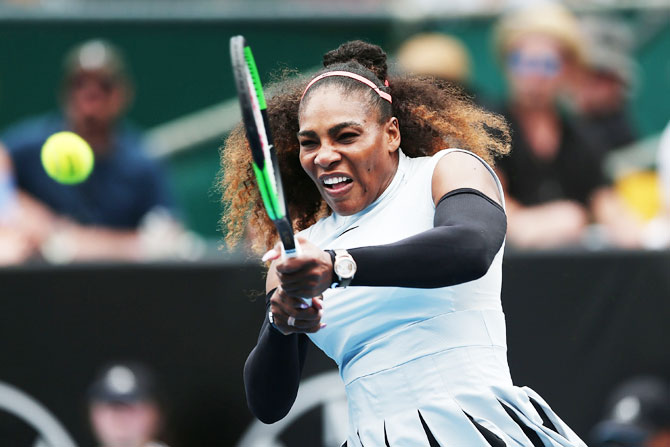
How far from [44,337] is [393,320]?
107 inches

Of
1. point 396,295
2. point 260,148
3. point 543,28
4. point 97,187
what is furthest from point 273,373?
point 543,28

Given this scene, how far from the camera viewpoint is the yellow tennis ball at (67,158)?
6199 mm

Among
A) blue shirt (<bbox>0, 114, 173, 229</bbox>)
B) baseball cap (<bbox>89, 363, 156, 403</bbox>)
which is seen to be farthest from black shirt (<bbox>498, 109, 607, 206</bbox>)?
baseball cap (<bbox>89, 363, 156, 403</bbox>)

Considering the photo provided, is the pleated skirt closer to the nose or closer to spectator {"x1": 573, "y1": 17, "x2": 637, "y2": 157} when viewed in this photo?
the nose

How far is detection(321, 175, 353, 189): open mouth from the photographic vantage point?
9.73 feet

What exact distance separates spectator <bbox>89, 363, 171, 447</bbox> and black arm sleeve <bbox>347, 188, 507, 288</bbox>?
8.97ft

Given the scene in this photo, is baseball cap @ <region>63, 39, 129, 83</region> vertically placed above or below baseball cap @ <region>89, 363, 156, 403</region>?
above

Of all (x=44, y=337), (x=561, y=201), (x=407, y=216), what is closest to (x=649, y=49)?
(x=561, y=201)

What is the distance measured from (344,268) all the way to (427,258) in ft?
0.66

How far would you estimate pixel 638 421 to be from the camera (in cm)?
481

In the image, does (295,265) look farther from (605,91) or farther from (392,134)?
(605,91)

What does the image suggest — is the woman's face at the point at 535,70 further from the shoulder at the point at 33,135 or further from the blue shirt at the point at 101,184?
the shoulder at the point at 33,135

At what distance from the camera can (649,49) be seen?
7695 mm

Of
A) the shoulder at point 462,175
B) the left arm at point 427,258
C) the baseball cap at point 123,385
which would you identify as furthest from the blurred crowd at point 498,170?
the left arm at point 427,258
